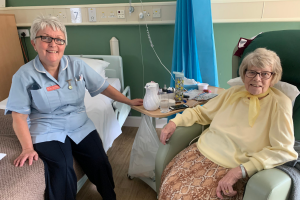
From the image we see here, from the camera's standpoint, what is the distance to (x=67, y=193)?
1190 mm

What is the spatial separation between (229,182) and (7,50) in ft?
8.71

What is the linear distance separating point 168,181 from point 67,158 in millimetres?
596

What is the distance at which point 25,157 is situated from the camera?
1127 millimetres

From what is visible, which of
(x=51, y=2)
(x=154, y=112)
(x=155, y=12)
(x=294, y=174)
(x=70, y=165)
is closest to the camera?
(x=294, y=174)

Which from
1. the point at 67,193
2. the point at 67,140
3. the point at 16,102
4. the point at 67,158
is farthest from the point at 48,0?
the point at 67,193

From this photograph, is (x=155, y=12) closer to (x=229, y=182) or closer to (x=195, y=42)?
(x=195, y=42)

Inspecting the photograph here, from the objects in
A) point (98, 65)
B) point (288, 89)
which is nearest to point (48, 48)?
point (98, 65)

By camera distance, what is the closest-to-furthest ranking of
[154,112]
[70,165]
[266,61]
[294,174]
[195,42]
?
[294,174] < [266,61] < [70,165] < [154,112] < [195,42]

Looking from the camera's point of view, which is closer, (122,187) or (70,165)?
(70,165)

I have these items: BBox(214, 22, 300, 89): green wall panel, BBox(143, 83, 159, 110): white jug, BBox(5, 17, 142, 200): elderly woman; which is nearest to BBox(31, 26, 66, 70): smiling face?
BBox(5, 17, 142, 200): elderly woman

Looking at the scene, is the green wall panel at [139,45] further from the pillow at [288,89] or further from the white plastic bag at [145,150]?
the pillow at [288,89]

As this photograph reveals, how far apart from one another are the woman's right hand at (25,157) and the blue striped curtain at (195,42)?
55.1 inches

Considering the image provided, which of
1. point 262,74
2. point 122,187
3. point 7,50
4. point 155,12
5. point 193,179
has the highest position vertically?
point 155,12

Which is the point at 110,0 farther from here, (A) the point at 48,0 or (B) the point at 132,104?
(B) the point at 132,104
